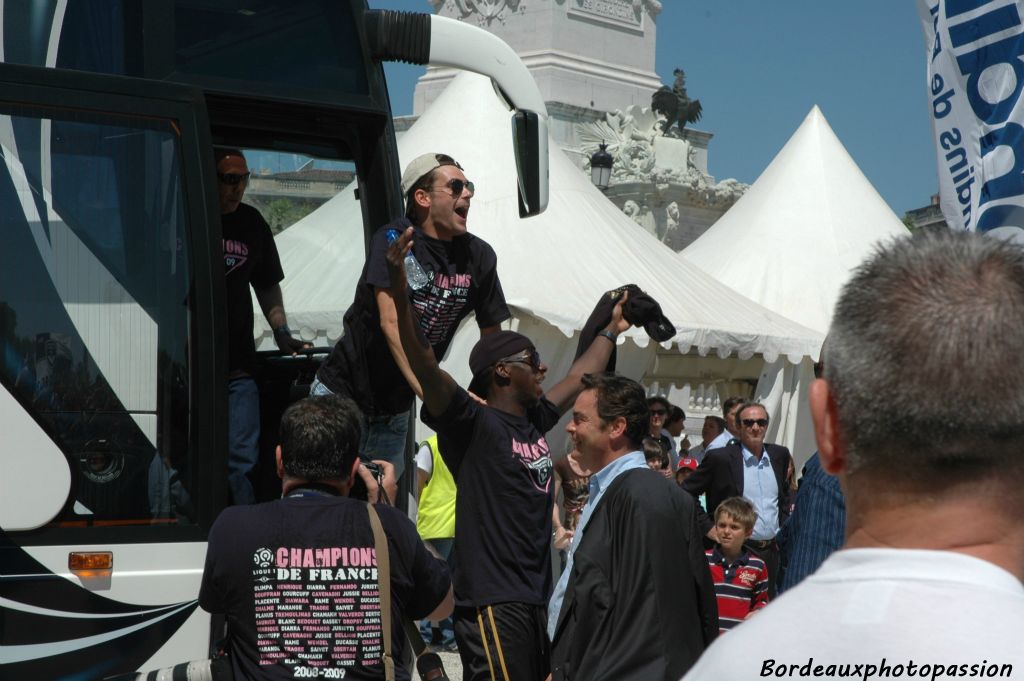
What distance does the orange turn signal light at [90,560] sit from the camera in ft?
14.5

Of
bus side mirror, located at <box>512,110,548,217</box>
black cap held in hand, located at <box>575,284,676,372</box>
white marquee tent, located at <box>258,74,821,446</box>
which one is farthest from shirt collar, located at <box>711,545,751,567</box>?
white marquee tent, located at <box>258,74,821,446</box>

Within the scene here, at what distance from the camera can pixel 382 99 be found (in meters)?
5.61

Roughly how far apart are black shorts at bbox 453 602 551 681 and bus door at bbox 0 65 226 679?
0.96 meters

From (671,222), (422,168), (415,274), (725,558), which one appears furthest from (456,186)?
(671,222)

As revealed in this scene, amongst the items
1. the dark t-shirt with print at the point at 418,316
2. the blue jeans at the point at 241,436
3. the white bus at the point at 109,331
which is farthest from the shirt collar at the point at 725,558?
the white bus at the point at 109,331

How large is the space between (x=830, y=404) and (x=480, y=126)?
1311 centimetres

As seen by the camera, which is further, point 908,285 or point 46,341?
point 46,341

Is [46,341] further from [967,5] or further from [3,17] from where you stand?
[967,5]

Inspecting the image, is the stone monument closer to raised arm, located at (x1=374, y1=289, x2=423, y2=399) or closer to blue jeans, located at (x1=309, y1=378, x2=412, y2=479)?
blue jeans, located at (x1=309, y1=378, x2=412, y2=479)

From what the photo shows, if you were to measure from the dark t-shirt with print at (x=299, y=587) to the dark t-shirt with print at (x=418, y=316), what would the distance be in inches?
63.6

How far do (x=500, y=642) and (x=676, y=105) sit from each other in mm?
40272

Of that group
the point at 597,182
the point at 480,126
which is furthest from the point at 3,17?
the point at 597,182

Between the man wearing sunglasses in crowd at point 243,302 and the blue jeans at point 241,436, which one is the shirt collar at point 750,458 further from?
the blue jeans at point 241,436

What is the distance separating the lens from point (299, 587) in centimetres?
331
